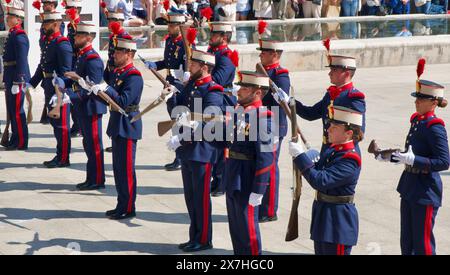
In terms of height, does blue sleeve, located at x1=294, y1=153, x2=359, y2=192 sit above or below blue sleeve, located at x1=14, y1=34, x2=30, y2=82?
below

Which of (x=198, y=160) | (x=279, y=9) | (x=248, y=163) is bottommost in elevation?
(x=198, y=160)

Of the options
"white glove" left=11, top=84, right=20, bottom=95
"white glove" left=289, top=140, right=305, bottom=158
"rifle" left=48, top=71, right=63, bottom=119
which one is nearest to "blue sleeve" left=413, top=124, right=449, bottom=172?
"white glove" left=289, top=140, right=305, bottom=158

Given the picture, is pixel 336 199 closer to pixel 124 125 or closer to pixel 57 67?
pixel 124 125

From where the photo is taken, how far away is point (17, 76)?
519 inches

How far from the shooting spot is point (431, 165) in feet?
27.1

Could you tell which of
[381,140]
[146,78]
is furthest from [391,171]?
[146,78]

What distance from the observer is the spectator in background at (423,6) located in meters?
24.0

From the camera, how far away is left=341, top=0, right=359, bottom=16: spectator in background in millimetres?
22469

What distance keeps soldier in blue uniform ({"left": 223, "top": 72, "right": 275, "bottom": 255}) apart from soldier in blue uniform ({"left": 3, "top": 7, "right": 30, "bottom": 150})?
515cm

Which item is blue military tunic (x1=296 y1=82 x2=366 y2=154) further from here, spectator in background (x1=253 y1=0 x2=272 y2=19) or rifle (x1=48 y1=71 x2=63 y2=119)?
spectator in background (x1=253 y1=0 x2=272 y2=19)

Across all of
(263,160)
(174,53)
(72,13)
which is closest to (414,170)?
(263,160)

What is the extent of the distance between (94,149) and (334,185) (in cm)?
454

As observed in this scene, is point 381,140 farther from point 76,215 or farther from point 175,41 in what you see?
point 76,215

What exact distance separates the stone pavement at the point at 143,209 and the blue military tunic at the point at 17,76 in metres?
0.25
